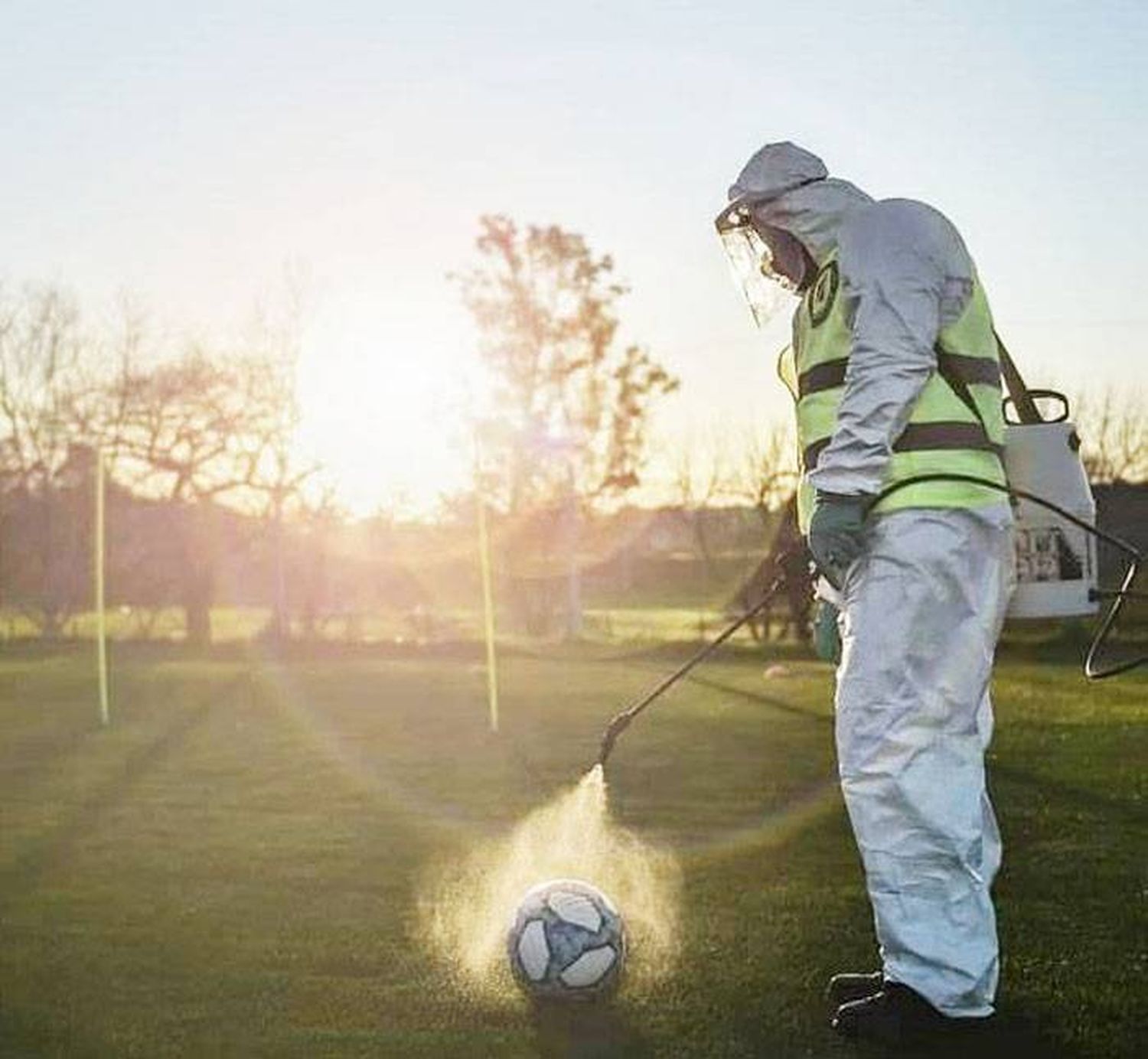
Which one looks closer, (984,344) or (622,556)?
(984,344)

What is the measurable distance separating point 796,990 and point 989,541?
4.77 feet

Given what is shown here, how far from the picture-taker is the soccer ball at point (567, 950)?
4.79 m

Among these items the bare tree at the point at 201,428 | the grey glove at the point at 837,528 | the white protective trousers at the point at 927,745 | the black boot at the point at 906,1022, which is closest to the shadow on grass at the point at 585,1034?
the black boot at the point at 906,1022

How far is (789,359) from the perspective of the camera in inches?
189

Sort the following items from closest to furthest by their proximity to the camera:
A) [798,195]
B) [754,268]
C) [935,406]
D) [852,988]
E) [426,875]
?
[935,406] < [798,195] < [852,988] < [754,268] < [426,875]

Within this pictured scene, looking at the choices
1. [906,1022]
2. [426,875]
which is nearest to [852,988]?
[906,1022]

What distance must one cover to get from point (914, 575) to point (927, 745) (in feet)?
1.29

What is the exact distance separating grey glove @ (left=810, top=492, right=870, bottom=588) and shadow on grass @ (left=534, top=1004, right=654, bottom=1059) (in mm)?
1262

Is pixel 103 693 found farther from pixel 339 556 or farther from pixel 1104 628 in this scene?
pixel 339 556

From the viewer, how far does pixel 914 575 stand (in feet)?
13.9

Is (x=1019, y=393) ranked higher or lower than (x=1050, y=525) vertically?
higher

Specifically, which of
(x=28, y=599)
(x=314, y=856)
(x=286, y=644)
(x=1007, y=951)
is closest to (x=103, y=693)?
(x=314, y=856)

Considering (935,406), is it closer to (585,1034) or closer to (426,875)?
(585,1034)

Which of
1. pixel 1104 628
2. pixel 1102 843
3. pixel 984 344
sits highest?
pixel 984 344
